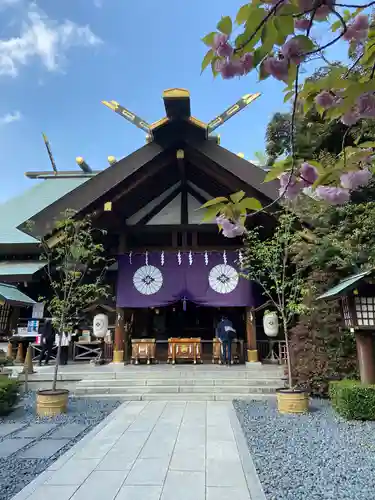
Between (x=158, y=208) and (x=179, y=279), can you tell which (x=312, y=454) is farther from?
(x=158, y=208)

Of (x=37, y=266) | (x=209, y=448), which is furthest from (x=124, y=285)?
(x=209, y=448)

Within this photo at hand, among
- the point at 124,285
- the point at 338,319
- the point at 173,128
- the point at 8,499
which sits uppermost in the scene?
the point at 173,128

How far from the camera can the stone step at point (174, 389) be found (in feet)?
24.3

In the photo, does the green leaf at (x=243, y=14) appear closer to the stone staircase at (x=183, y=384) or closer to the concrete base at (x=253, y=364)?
the stone staircase at (x=183, y=384)

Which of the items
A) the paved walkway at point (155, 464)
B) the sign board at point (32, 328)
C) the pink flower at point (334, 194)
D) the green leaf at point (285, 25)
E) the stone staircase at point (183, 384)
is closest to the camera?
the green leaf at point (285, 25)

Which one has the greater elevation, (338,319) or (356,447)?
(338,319)

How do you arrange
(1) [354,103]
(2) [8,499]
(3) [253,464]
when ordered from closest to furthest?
(1) [354,103]
(2) [8,499]
(3) [253,464]

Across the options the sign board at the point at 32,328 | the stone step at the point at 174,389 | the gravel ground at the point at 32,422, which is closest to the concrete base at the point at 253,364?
the stone step at the point at 174,389

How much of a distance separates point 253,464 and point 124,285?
7215mm

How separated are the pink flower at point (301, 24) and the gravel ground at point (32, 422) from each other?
12.4 feet

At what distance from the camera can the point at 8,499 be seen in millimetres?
2898

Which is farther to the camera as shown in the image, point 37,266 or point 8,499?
point 37,266

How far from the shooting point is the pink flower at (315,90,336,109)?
1.61 m

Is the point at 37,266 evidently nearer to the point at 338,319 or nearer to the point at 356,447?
the point at 338,319
